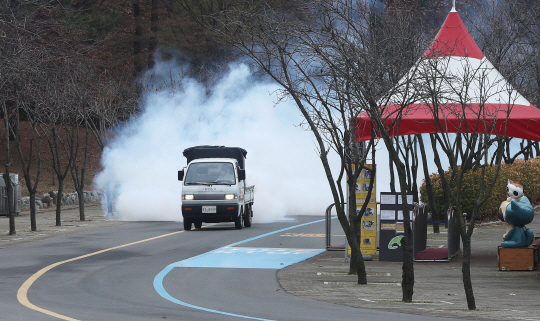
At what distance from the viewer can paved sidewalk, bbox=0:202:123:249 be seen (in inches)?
869

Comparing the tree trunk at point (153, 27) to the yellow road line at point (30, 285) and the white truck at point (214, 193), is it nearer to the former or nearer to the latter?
the white truck at point (214, 193)

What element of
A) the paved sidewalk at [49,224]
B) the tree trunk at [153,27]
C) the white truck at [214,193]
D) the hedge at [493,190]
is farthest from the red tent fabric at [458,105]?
the tree trunk at [153,27]

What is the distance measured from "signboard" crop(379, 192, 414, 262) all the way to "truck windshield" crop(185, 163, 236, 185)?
374 inches

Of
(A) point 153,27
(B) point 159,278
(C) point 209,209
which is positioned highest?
(A) point 153,27

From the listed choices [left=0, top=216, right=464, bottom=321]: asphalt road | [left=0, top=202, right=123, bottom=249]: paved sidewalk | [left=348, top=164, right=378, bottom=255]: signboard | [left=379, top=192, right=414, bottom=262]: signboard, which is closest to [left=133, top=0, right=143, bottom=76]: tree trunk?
[left=0, top=202, right=123, bottom=249]: paved sidewalk

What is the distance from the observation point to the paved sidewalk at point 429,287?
10.5 metres

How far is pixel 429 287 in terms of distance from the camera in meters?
12.9

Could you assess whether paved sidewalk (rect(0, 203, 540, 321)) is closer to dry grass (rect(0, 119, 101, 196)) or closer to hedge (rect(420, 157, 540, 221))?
hedge (rect(420, 157, 540, 221))

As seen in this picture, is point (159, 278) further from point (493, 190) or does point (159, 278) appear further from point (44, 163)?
point (44, 163)

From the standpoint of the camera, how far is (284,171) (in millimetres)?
35469

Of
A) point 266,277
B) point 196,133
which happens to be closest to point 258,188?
point 196,133

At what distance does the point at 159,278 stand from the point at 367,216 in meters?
5.04

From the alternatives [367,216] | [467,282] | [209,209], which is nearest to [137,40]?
[209,209]

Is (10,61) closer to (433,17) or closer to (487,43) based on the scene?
(487,43)
